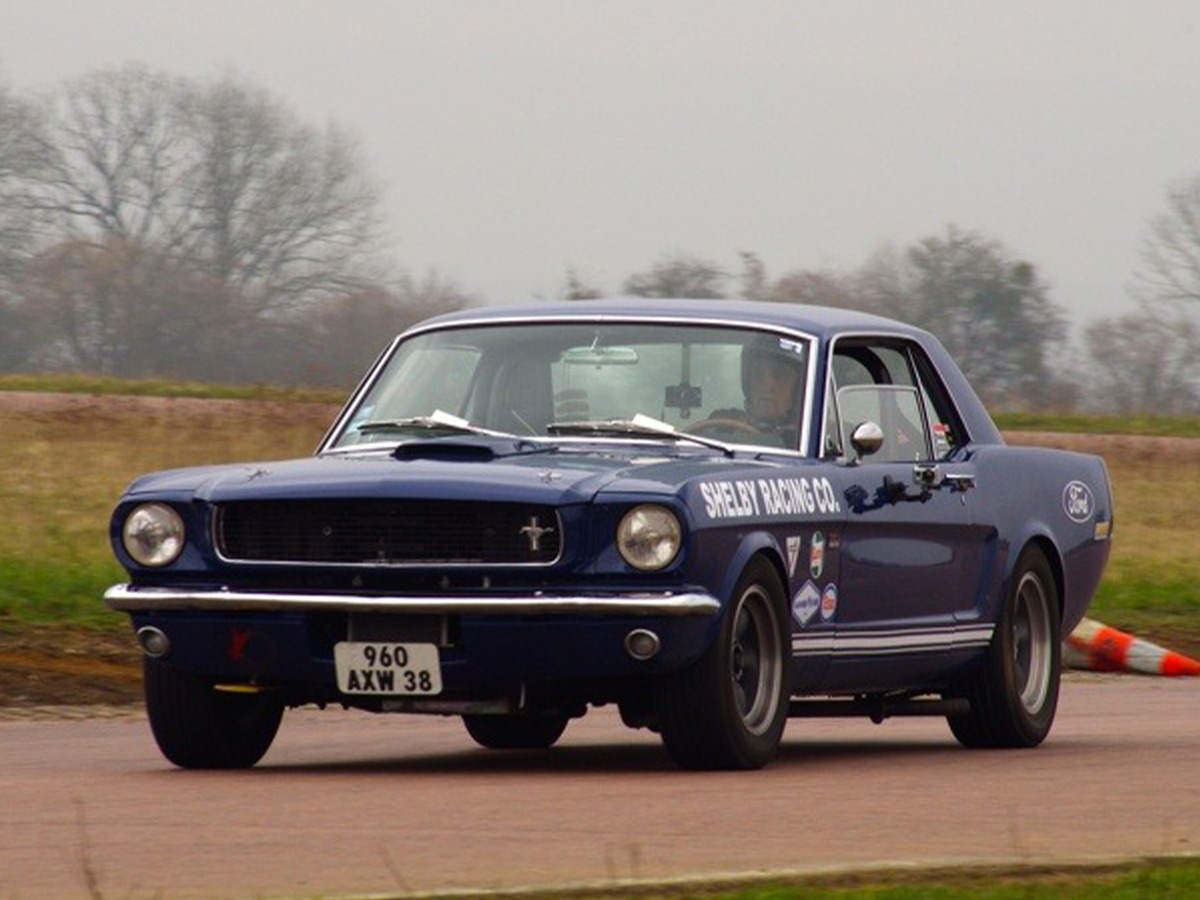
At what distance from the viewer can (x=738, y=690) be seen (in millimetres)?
9078

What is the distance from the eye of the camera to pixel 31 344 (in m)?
56.2

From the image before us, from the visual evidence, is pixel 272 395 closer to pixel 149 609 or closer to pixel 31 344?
pixel 31 344

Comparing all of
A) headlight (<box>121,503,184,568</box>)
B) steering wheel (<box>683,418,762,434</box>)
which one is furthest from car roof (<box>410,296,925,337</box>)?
headlight (<box>121,503,184,568</box>)

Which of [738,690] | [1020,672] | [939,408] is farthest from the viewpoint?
[939,408]

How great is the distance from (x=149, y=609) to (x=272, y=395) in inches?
1163

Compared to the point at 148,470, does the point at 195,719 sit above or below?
above

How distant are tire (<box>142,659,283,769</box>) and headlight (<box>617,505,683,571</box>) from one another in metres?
1.39

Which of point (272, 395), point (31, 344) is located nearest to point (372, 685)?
point (272, 395)

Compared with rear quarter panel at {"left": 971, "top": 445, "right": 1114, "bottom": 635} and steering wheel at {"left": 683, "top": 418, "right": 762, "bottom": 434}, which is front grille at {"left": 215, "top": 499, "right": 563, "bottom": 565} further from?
rear quarter panel at {"left": 971, "top": 445, "right": 1114, "bottom": 635}

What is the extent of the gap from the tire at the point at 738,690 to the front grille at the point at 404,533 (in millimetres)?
573

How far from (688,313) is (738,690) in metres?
1.68

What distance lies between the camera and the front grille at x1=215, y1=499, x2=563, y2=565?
28.5 feet

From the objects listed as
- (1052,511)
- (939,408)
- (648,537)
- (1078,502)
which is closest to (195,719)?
(648,537)

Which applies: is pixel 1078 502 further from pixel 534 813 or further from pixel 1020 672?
pixel 534 813
